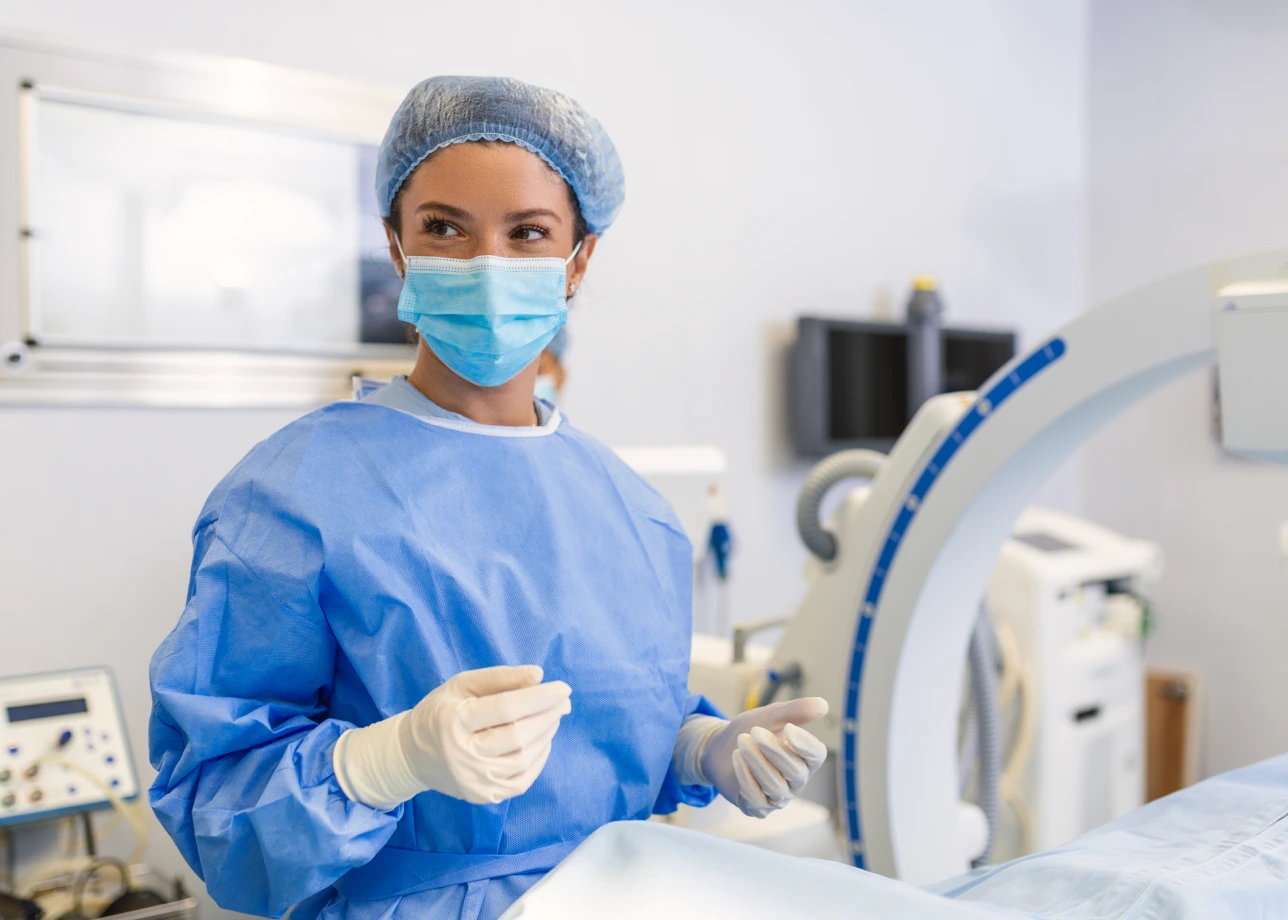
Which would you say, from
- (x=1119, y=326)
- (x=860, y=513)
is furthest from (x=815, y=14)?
(x=1119, y=326)

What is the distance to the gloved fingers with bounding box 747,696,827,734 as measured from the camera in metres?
0.98

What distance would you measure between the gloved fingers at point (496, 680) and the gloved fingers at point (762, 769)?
30cm

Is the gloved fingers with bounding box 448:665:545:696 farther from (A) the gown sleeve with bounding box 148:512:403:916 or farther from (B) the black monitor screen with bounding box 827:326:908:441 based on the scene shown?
(B) the black monitor screen with bounding box 827:326:908:441

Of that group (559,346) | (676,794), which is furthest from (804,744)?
(559,346)

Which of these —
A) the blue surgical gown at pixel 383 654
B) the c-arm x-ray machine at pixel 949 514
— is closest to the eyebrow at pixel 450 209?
the blue surgical gown at pixel 383 654

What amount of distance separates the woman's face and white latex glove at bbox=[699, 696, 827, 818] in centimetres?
51

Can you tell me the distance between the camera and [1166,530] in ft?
11.9

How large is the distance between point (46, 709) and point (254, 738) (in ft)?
3.61

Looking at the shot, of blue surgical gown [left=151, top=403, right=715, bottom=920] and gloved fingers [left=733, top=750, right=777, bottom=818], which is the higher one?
blue surgical gown [left=151, top=403, right=715, bottom=920]

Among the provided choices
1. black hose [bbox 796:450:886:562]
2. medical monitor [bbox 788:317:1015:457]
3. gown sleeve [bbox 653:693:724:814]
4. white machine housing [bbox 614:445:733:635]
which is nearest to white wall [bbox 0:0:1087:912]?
medical monitor [bbox 788:317:1015:457]

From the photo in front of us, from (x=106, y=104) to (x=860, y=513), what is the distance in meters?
1.52

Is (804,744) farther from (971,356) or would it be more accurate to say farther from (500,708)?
(971,356)

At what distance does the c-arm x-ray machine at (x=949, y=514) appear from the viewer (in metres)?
1.17

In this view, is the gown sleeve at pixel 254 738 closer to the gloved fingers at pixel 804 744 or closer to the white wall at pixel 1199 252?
the gloved fingers at pixel 804 744
